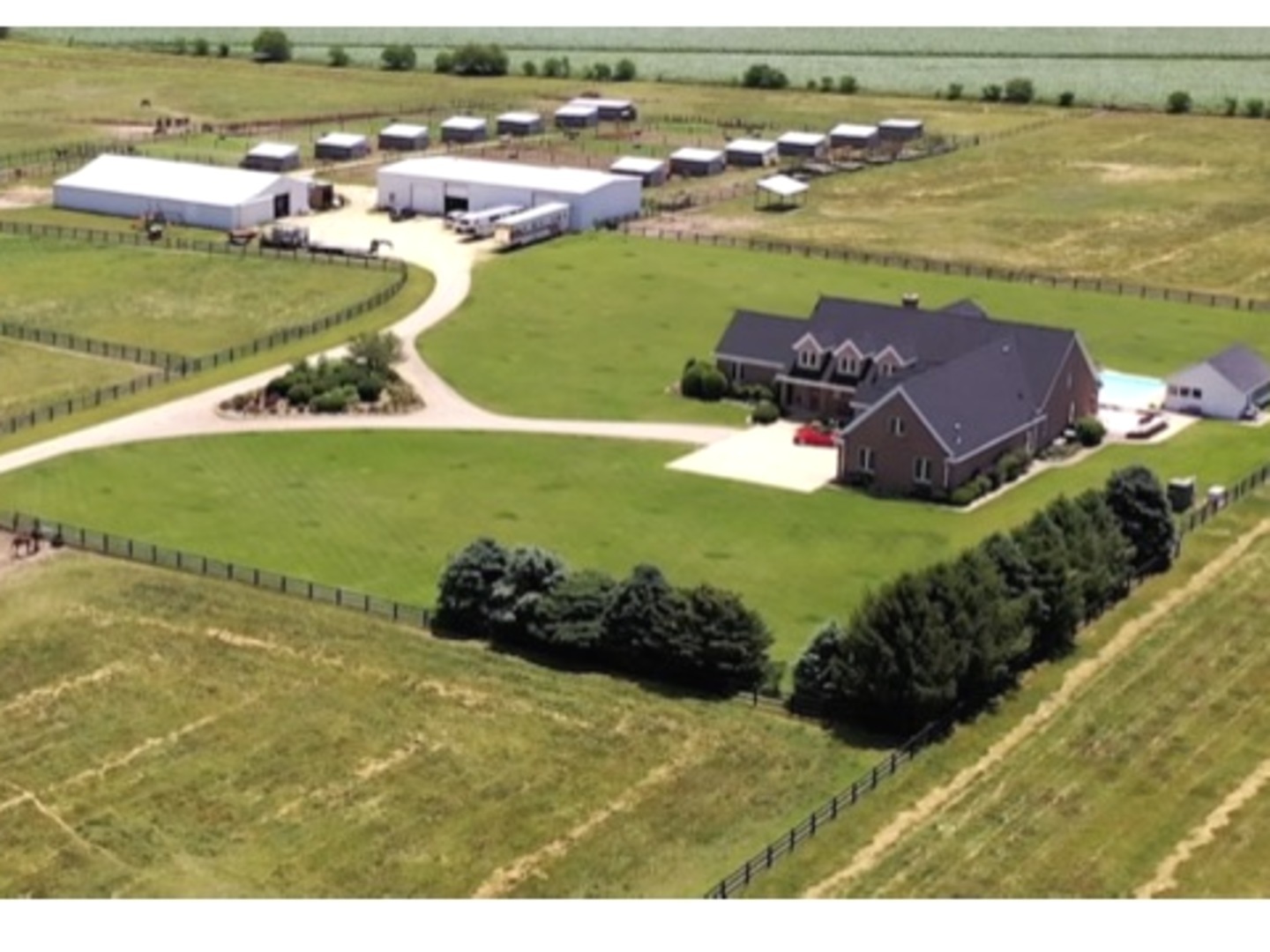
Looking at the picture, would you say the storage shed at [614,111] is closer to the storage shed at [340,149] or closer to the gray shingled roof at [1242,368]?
the storage shed at [340,149]

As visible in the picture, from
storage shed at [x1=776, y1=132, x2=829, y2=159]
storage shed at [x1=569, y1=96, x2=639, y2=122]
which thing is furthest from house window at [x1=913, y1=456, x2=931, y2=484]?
storage shed at [x1=569, y1=96, x2=639, y2=122]

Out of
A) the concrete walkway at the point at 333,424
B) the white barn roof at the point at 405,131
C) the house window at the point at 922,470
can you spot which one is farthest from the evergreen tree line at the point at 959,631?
the white barn roof at the point at 405,131

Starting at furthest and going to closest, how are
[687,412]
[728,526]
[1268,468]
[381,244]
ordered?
1. [381,244]
2. [687,412]
3. [1268,468]
4. [728,526]

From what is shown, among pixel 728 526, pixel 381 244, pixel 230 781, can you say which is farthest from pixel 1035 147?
pixel 230 781

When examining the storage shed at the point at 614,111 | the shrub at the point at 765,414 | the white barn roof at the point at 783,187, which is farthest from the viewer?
the storage shed at the point at 614,111

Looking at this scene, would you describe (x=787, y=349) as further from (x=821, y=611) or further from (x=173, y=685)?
(x=173, y=685)

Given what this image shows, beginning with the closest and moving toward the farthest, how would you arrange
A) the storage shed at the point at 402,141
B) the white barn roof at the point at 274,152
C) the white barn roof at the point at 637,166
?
the white barn roof at the point at 637,166 → the white barn roof at the point at 274,152 → the storage shed at the point at 402,141

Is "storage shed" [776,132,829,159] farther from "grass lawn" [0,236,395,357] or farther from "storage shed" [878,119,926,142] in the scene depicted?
"grass lawn" [0,236,395,357]
